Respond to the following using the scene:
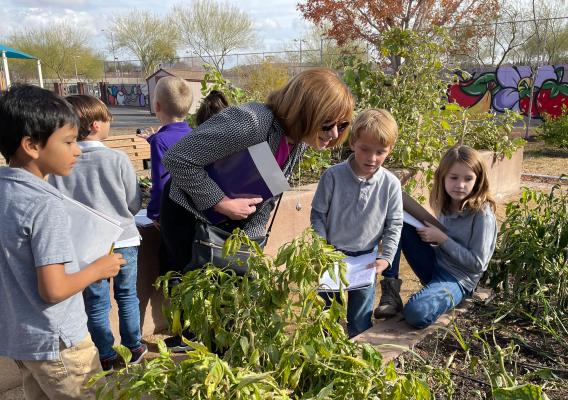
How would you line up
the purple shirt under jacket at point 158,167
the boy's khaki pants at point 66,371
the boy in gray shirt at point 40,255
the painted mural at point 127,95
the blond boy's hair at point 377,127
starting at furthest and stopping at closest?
1. the painted mural at point 127,95
2. the purple shirt under jacket at point 158,167
3. the blond boy's hair at point 377,127
4. the boy's khaki pants at point 66,371
5. the boy in gray shirt at point 40,255

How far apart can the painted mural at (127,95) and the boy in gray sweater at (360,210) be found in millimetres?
32364

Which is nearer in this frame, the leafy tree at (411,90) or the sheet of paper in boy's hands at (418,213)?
the sheet of paper in boy's hands at (418,213)

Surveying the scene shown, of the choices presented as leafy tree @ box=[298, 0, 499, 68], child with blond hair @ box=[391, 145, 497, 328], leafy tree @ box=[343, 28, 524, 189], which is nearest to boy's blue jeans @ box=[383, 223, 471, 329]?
child with blond hair @ box=[391, 145, 497, 328]

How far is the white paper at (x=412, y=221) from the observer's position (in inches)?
105

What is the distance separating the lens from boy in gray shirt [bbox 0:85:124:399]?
1524mm

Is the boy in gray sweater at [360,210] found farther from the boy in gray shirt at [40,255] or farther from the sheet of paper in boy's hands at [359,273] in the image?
the boy in gray shirt at [40,255]

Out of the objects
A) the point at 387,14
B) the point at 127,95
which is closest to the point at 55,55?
the point at 127,95

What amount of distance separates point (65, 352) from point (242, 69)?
876 inches

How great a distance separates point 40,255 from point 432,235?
188 centimetres

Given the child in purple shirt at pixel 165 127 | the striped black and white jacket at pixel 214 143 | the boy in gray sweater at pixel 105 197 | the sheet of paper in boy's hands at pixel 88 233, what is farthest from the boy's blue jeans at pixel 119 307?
the striped black and white jacket at pixel 214 143

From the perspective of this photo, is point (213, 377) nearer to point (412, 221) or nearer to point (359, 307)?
point (359, 307)

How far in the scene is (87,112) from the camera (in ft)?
8.64

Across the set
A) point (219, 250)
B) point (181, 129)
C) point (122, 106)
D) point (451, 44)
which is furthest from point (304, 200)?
point (122, 106)

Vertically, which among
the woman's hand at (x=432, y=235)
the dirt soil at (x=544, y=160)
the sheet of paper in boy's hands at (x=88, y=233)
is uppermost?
the sheet of paper in boy's hands at (x=88, y=233)
